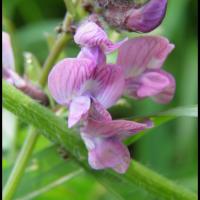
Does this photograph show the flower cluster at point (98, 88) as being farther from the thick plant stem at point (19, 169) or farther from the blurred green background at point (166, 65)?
the blurred green background at point (166, 65)

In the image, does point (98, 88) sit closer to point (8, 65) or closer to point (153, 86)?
point (153, 86)

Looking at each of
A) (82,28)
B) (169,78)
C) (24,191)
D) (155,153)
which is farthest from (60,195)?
(82,28)

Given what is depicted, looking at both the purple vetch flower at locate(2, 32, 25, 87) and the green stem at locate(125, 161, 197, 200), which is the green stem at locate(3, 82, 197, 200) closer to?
the green stem at locate(125, 161, 197, 200)

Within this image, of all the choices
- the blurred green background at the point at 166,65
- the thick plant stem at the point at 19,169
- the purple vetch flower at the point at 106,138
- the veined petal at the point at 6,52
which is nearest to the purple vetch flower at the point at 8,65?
the veined petal at the point at 6,52

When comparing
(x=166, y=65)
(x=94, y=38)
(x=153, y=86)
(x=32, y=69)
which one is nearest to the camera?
(x=94, y=38)

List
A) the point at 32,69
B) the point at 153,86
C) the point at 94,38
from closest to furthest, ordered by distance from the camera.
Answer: the point at 94,38 < the point at 153,86 < the point at 32,69

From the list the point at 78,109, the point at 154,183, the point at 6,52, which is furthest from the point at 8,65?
the point at 154,183

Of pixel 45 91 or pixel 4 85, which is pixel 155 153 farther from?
pixel 4 85
